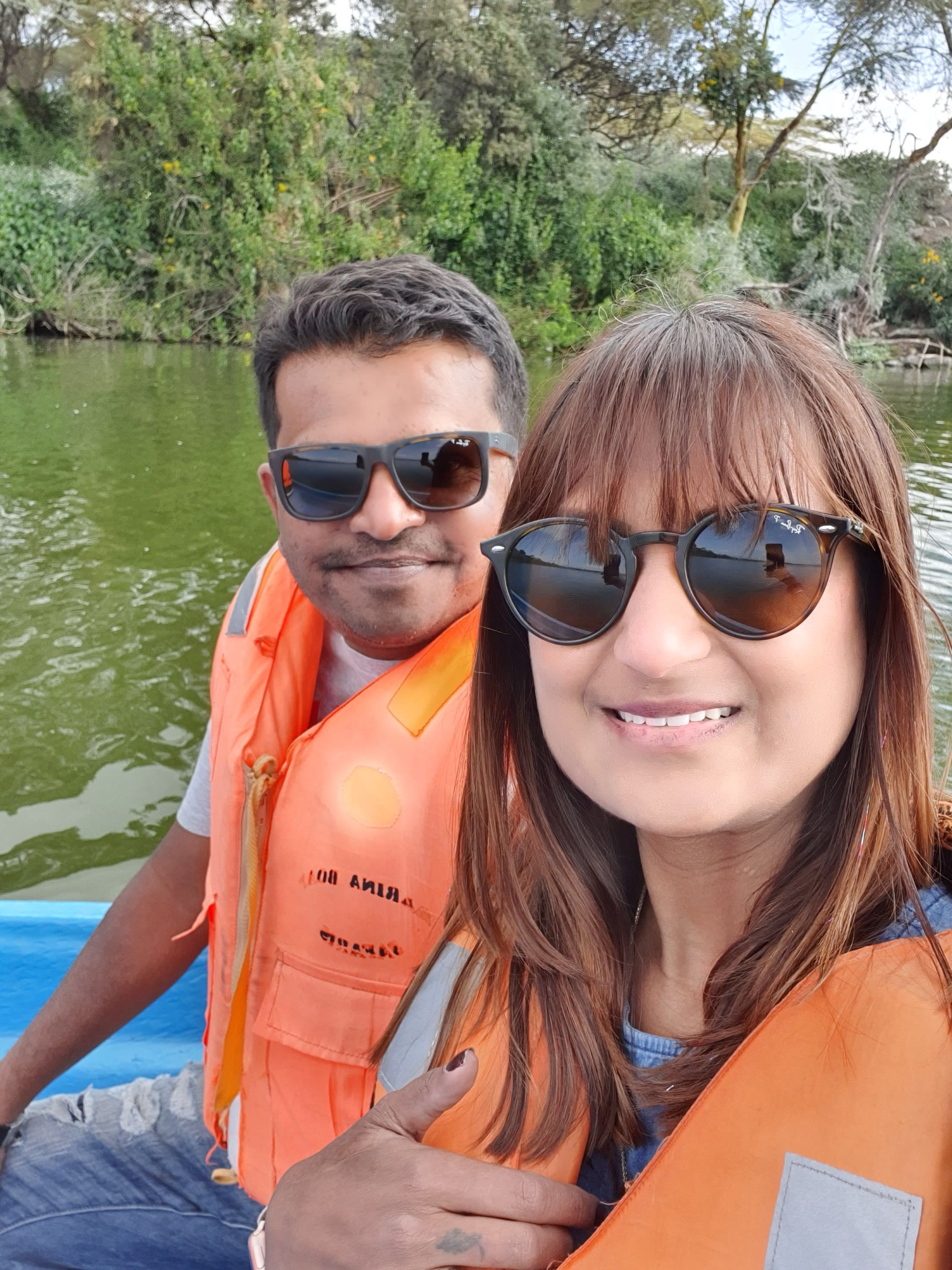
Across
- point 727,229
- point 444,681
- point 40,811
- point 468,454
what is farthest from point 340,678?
point 727,229

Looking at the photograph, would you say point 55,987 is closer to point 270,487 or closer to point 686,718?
point 270,487

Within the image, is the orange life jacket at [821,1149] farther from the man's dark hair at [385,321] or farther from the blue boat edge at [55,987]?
the blue boat edge at [55,987]

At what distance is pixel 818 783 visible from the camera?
2.92 feet

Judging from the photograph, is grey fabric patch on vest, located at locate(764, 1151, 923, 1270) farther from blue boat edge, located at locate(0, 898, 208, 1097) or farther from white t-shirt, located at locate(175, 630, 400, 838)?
blue boat edge, located at locate(0, 898, 208, 1097)

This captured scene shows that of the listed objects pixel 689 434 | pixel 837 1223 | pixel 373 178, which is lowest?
pixel 837 1223

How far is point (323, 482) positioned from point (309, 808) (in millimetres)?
455

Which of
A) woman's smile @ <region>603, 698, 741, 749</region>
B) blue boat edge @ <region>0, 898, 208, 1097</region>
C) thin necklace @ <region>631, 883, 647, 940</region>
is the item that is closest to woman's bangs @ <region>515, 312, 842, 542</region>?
woman's smile @ <region>603, 698, 741, 749</region>

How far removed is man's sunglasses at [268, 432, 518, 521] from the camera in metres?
1.36

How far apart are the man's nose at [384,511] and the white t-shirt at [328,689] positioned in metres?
0.21

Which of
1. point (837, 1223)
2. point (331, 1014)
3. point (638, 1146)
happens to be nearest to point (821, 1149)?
point (837, 1223)

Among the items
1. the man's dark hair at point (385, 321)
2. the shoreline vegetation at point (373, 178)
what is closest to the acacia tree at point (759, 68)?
the shoreline vegetation at point (373, 178)

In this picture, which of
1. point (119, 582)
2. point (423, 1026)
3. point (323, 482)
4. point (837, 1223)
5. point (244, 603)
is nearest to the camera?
point (837, 1223)

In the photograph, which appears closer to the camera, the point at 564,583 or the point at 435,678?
the point at 564,583

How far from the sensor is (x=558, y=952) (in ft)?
3.21
